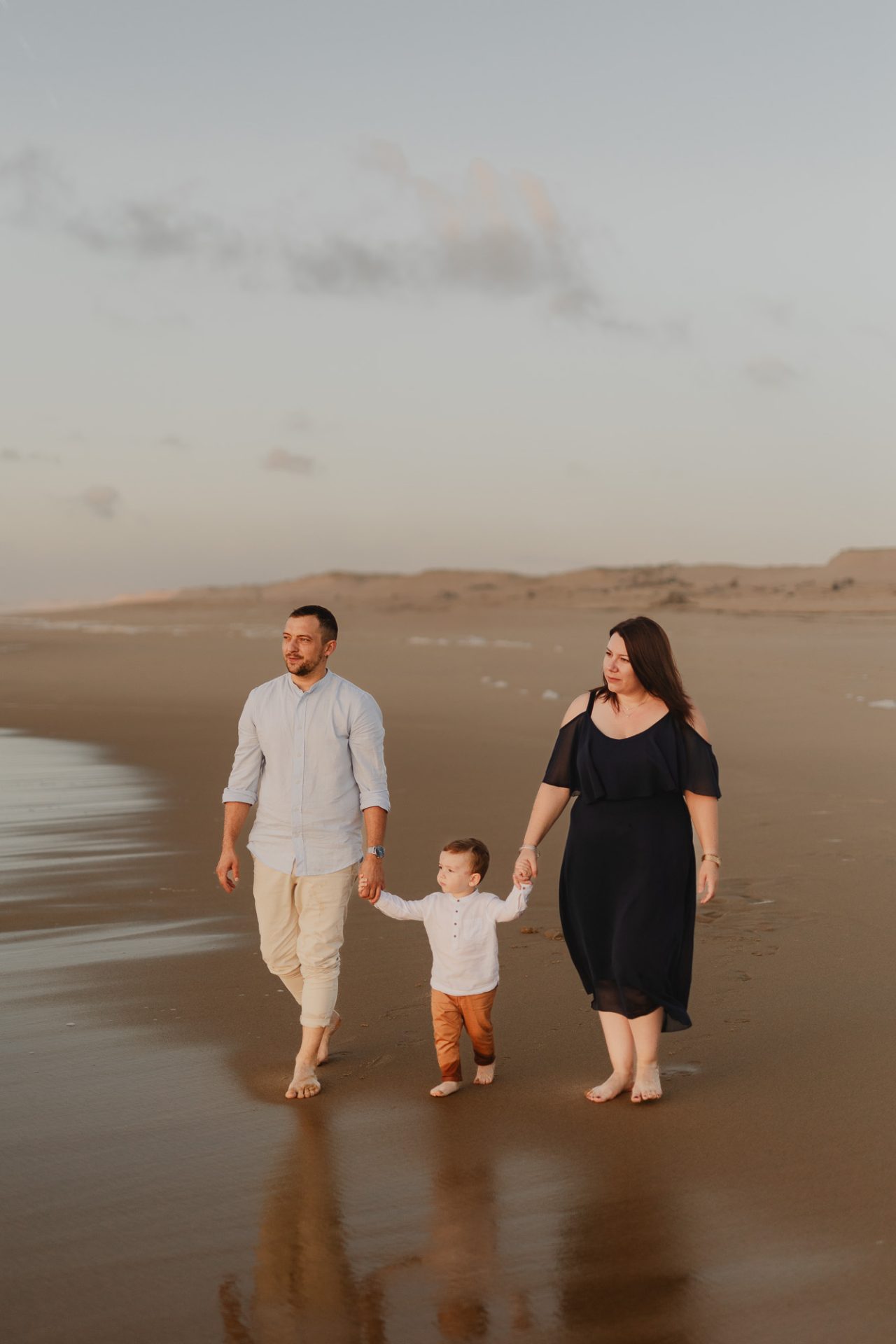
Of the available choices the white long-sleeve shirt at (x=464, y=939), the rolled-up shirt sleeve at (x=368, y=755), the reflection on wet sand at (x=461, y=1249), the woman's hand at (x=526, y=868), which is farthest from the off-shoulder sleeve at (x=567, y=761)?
the reflection on wet sand at (x=461, y=1249)

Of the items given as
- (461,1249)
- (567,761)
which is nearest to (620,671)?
(567,761)

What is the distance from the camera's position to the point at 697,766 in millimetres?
4699

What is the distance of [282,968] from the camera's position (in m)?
4.95

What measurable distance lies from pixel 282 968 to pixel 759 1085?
183cm

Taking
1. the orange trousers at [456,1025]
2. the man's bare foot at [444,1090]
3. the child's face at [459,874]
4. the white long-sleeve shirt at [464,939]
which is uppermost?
the child's face at [459,874]

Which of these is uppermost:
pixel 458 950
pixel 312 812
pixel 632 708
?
pixel 632 708

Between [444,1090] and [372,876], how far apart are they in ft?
2.68

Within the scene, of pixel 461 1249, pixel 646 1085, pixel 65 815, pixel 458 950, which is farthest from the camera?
pixel 65 815

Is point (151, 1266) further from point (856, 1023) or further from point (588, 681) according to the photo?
point (588, 681)

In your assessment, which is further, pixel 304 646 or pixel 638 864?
pixel 304 646

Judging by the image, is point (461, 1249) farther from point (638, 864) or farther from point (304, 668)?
point (304, 668)

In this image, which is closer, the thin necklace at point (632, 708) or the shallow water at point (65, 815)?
the thin necklace at point (632, 708)

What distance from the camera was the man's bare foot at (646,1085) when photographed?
4.61m

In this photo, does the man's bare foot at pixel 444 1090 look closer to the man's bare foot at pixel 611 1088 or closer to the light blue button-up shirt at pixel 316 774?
the man's bare foot at pixel 611 1088
